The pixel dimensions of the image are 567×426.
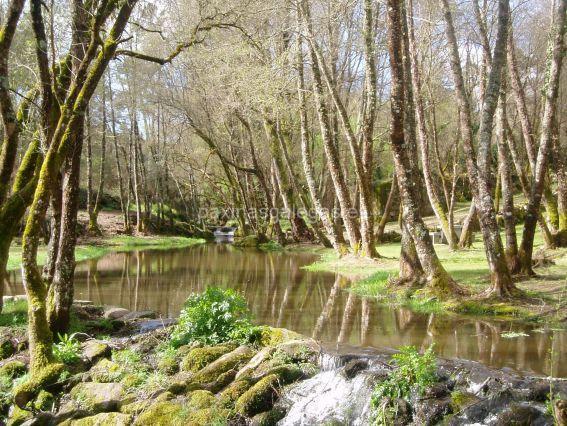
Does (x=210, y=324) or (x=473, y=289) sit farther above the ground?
(x=473, y=289)

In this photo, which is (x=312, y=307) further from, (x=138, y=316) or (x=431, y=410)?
(x=431, y=410)

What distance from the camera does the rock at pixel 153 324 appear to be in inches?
386

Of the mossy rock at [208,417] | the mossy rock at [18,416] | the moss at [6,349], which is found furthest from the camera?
the moss at [6,349]

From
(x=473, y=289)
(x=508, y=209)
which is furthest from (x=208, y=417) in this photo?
(x=508, y=209)

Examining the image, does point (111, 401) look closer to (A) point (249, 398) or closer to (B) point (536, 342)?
(A) point (249, 398)

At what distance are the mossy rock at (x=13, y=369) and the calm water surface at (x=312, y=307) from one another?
12.8 feet

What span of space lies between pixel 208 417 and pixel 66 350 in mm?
3107

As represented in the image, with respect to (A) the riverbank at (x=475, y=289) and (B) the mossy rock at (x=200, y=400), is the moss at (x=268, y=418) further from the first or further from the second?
(A) the riverbank at (x=475, y=289)

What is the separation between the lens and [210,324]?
344 inches

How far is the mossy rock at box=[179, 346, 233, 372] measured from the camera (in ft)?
25.4

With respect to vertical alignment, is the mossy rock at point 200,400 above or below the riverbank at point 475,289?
below

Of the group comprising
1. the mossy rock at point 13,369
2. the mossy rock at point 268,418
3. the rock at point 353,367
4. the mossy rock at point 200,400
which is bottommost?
the mossy rock at point 268,418

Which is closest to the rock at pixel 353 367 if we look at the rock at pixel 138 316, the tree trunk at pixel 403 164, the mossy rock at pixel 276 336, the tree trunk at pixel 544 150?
the mossy rock at pixel 276 336

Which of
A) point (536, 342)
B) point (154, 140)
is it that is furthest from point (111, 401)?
point (154, 140)
